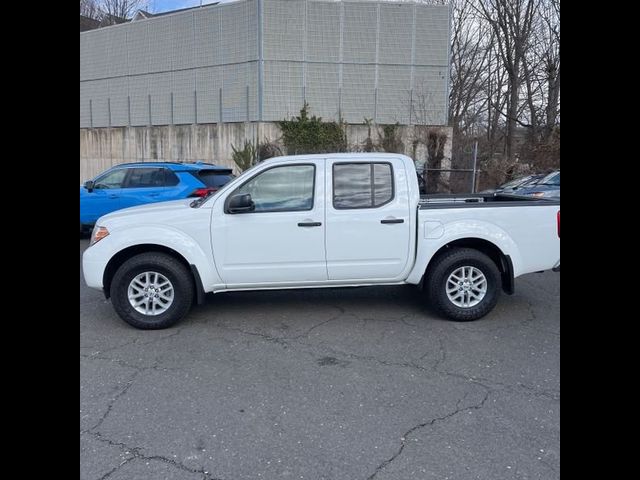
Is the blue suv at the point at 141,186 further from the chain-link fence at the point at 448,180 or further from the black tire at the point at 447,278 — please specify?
the chain-link fence at the point at 448,180

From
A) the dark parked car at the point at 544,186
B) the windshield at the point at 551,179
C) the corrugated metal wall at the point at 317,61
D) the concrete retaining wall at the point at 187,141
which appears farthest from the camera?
the concrete retaining wall at the point at 187,141

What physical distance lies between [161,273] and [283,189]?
5.09 ft

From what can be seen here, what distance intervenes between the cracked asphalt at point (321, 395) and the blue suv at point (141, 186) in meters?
5.03

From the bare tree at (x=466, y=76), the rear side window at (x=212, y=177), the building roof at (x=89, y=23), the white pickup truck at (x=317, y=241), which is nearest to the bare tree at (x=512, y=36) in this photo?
the bare tree at (x=466, y=76)

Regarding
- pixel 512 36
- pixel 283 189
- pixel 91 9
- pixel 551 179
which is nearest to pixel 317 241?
pixel 283 189

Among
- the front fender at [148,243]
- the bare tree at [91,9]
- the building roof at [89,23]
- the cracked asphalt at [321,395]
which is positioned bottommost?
the cracked asphalt at [321,395]

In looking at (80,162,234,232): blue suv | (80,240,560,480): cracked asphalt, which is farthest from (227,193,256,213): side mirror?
(80,162,234,232): blue suv

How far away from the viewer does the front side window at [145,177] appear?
34.1 feet

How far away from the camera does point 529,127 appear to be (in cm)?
2323

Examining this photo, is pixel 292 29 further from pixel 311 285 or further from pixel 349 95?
pixel 311 285

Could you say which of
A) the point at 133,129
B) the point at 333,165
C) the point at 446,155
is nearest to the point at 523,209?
the point at 333,165

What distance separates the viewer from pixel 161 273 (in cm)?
500

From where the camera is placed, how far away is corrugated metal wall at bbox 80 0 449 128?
1608 cm
